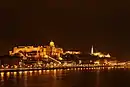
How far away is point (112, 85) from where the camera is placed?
32.0m

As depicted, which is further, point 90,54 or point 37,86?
point 90,54

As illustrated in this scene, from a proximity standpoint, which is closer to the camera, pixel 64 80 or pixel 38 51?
pixel 64 80

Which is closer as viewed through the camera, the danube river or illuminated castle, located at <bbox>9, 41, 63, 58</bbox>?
the danube river

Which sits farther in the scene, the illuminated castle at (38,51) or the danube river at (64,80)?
the illuminated castle at (38,51)

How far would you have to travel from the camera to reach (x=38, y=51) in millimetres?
85625

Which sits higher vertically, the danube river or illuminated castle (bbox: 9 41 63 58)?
illuminated castle (bbox: 9 41 63 58)

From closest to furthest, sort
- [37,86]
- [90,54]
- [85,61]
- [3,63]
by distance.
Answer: [37,86]
[3,63]
[85,61]
[90,54]

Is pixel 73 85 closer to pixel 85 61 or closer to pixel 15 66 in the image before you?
pixel 15 66

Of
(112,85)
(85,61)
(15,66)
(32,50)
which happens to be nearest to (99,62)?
(85,61)

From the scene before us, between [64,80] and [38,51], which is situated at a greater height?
[38,51]

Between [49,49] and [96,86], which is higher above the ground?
[49,49]

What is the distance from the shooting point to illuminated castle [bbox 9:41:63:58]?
8406 cm

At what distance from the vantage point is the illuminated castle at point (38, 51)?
276ft

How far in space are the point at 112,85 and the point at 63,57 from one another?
181 feet
